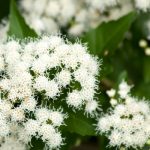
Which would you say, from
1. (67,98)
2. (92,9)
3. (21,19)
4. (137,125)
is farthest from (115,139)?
(92,9)

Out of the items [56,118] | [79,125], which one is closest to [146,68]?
[79,125]

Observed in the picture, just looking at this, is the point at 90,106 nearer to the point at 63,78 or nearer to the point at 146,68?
the point at 63,78

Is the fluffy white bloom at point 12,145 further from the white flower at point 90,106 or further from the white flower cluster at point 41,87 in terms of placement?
the white flower at point 90,106

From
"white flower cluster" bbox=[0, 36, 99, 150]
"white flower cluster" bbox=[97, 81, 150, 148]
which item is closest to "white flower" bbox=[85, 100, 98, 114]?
"white flower cluster" bbox=[0, 36, 99, 150]

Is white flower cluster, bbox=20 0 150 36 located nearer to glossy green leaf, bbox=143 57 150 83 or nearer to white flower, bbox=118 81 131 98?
glossy green leaf, bbox=143 57 150 83

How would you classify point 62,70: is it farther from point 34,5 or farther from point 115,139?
point 34,5

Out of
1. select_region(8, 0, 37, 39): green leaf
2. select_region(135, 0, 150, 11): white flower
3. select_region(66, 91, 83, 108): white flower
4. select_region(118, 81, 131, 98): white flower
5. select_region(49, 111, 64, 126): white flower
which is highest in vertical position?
select_region(135, 0, 150, 11): white flower

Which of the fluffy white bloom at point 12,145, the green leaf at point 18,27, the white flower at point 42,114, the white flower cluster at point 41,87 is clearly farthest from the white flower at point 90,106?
the green leaf at point 18,27
